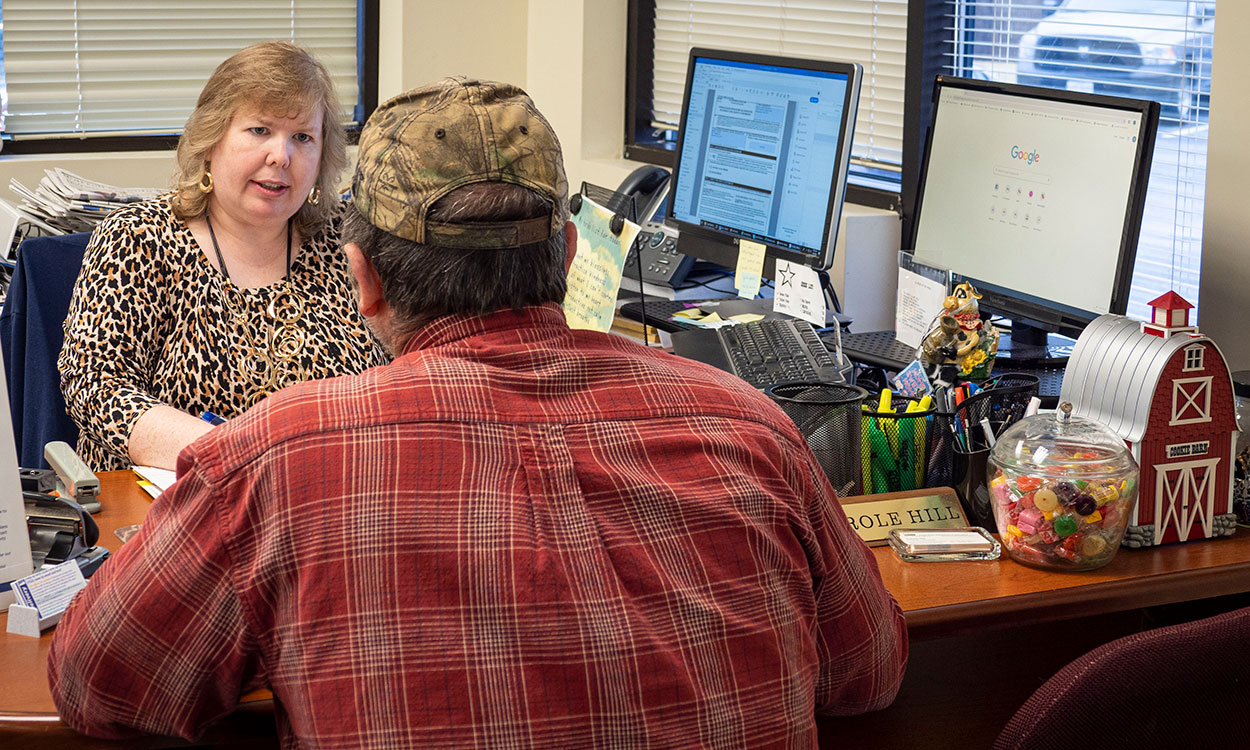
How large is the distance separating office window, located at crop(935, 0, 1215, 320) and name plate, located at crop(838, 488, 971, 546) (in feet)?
3.64

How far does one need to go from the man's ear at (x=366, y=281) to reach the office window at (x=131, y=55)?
2.74 metres

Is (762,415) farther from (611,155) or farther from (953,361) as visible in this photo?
(611,155)

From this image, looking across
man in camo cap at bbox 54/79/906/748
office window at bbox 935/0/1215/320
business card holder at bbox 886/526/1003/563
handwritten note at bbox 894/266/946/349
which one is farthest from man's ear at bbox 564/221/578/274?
office window at bbox 935/0/1215/320

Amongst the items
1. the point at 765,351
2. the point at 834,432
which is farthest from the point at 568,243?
the point at 765,351

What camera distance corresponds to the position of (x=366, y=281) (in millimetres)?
1129

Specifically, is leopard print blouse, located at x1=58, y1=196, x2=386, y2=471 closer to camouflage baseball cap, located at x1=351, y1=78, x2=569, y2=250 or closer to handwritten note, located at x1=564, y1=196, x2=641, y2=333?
handwritten note, located at x1=564, y1=196, x2=641, y2=333

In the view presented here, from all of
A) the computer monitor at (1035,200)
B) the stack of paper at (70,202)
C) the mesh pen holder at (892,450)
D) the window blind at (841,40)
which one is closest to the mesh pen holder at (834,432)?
the mesh pen holder at (892,450)

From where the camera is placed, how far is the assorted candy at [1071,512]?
1.42 m

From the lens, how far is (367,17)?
13.1ft

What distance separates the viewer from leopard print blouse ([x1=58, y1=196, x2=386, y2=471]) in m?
2.02

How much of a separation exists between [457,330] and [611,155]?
2.88 meters

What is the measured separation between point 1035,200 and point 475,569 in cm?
147

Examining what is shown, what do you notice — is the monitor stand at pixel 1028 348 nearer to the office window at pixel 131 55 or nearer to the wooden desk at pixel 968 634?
the wooden desk at pixel 968 634

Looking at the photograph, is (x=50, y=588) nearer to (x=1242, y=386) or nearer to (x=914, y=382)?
(x=914, y=382)
